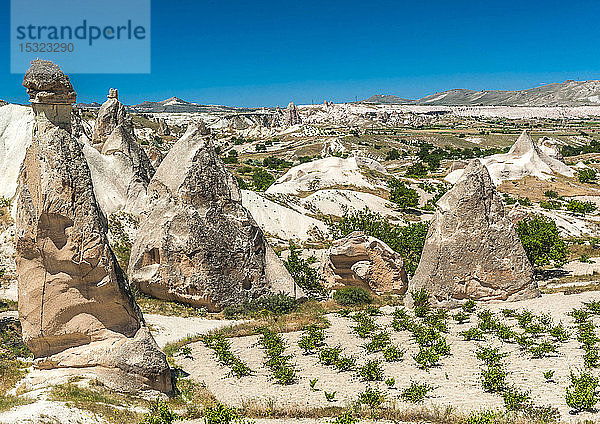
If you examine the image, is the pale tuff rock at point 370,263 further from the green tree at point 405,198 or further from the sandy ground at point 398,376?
the green tree at point 405,198

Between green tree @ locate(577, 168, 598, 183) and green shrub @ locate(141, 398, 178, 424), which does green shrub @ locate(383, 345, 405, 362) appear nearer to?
green shrub @ locate(141, 398, 178, 424)

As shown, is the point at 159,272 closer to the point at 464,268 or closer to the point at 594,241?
the point at 464,268

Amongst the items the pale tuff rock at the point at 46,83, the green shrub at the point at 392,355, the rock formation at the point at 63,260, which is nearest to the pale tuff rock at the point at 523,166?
the green shrub at the point at 392,355

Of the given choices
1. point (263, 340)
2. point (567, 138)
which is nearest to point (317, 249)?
point (263, 340)

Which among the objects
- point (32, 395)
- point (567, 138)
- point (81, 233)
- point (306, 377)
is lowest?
point (306, 377)

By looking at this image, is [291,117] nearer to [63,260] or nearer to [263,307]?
[263,307]

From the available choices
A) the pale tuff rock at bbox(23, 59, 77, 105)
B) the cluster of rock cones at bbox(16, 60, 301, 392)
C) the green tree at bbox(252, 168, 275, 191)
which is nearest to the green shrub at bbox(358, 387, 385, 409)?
the cluster of rock cones at bbox(16, 60, 301, 392)
